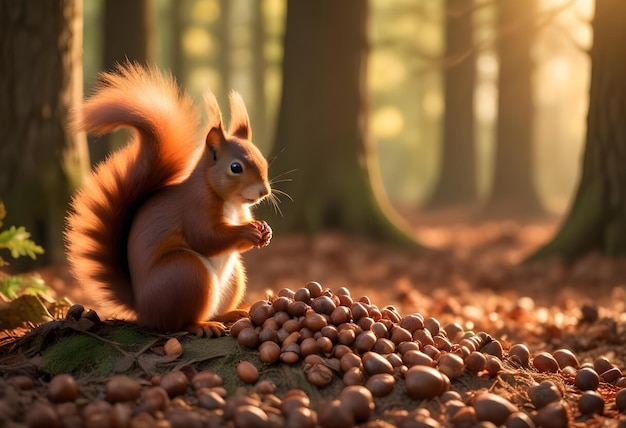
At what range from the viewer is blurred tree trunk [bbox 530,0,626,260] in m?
6.70

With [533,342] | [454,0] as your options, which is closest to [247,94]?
[454,0]

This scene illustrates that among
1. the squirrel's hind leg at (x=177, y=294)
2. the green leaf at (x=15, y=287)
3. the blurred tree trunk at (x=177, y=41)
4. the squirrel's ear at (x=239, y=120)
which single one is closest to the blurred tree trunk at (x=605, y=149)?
the squirrel's ear at (x=239, y=120)

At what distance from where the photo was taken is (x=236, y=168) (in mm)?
3086

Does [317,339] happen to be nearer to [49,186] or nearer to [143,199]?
[143,199]

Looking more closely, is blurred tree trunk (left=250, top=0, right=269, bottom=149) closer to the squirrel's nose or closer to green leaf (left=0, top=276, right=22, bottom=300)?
green leaf (left=0, top=276, right=22, bottom=300)

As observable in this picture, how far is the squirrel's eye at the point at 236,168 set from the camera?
3.08 metres

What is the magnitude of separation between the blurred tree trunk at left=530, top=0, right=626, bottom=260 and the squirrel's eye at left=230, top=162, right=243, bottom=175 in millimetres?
4678

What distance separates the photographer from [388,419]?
102 inches

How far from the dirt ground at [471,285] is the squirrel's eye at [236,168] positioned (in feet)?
5.84

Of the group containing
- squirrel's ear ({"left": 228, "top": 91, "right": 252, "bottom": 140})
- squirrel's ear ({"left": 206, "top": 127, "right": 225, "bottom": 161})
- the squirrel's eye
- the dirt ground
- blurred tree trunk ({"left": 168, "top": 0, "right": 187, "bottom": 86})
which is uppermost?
blurred tree trunk ({"left": 168, "top": 0, "right": 187, "bottom": 86})

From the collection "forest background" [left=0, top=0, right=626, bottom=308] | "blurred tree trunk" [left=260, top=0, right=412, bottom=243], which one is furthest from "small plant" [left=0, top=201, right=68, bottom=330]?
"blurred tree trunk" [left=260, top=0, right=412, bottom=243]

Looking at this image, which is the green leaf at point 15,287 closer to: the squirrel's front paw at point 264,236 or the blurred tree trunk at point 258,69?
the squirrel's front paw at point 264,236

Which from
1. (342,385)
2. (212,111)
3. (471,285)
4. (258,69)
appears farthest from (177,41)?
(342,385)

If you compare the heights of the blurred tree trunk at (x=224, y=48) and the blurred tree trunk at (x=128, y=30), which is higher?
the blurred tree trunk at (x=224, y=48)
